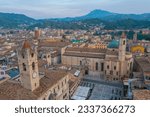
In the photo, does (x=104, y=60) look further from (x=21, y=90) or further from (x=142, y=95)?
(x=21, y=90)

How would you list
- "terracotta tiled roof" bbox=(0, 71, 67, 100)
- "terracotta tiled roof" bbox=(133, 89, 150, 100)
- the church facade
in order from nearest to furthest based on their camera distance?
"terracotta tiled roof" bbox=(133, 89, 150, 100), "terracotta tiled roof" bbox=(0, 71, 67, 100), the church facade

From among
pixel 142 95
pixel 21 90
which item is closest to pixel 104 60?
pixel 142 95

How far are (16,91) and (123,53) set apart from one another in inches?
1132

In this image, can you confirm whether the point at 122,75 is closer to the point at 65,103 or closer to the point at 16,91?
the point at 16,91

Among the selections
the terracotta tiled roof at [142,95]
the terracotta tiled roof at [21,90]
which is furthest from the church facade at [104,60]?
the terracotta tiled roof at [142,95]

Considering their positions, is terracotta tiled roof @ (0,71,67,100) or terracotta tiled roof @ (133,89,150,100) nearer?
terracotta tiled roof @ (133,89,150,100)

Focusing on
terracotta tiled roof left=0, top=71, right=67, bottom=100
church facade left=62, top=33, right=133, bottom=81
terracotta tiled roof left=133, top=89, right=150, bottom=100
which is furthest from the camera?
church facade left=62, top=33, right=133, bottom=81

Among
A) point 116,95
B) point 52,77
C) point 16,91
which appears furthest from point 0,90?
point 116,95

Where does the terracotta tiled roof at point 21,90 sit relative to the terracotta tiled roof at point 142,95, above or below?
below

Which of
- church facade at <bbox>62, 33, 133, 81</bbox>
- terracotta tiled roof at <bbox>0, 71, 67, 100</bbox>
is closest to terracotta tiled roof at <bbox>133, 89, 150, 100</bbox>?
terracotta tiled roof at <bbox>0, 71, 67, 100</bbox>

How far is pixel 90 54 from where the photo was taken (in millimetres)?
46750

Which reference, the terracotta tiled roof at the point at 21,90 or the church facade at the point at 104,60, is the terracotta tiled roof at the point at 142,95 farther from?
the church facade at the point at 104,60

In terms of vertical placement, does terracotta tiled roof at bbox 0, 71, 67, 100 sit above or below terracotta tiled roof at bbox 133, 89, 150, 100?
A: below

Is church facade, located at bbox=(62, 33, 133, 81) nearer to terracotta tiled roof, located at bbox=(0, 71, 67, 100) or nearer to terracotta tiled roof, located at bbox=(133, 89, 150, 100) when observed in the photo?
terracotta tiled roof, located at bbox=(0, 71, 67, 100)
